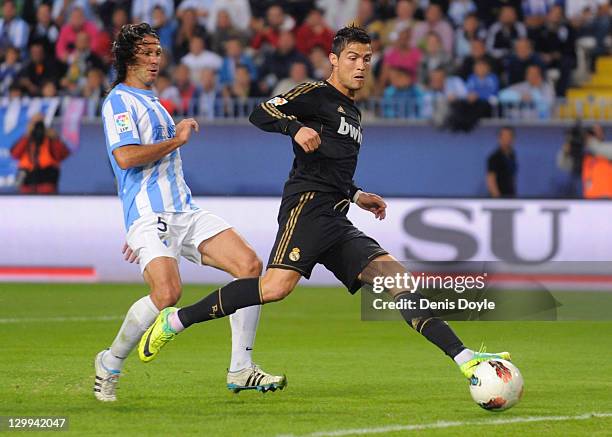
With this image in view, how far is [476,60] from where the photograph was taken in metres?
18.8

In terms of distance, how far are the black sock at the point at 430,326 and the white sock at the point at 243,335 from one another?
1045 mm

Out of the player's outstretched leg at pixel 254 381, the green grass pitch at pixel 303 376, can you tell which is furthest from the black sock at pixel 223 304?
the player's outstretched leg at pixel 254 381

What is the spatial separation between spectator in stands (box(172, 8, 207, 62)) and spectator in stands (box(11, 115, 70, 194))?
2.67 m

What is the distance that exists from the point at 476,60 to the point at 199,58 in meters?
4.01

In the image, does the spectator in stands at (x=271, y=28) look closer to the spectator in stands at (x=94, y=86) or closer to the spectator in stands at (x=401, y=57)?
the spectator in stands at (x=401, y=57)

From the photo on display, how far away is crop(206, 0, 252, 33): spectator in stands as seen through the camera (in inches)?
798

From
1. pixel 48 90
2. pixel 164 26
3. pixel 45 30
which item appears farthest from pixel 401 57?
pixel 45 30

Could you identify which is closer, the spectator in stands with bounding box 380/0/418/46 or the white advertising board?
the white advertising board

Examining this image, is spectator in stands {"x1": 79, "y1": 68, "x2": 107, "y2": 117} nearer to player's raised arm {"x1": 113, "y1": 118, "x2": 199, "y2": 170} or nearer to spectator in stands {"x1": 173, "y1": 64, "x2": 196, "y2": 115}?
spectator in stands {"x1": 173, "y1": 64, "x2": 196, "y2": 115}

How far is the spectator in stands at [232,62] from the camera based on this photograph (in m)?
19.3

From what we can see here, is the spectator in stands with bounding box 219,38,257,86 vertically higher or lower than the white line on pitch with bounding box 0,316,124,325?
higher

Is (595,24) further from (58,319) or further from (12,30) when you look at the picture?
(58,319)

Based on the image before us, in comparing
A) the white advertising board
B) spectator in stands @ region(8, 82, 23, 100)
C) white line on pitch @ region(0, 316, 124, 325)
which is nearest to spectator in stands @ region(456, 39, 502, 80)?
the white advertising board

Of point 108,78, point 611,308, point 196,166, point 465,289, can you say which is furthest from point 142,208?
point 108,78
